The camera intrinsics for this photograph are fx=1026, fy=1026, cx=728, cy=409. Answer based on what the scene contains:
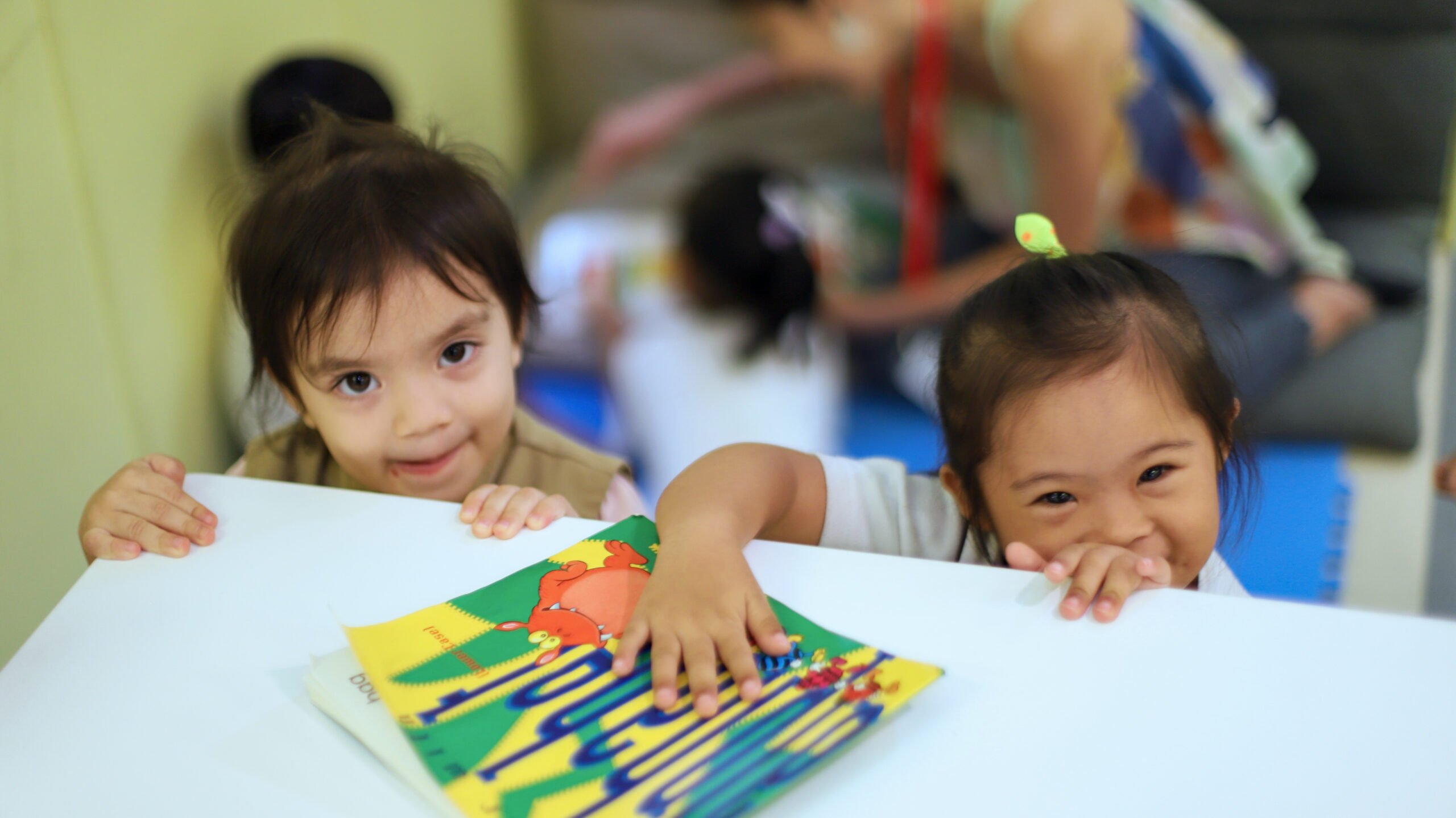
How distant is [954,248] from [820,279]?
306 mm

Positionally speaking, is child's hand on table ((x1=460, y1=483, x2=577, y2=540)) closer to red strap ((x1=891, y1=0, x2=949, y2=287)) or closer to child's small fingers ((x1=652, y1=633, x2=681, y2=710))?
child's small fingers ((x1=652, y1=633, x2=681, y2=710))

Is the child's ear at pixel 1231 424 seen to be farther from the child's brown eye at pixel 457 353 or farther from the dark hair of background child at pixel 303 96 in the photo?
the dark hair of background child at pixel 303 96

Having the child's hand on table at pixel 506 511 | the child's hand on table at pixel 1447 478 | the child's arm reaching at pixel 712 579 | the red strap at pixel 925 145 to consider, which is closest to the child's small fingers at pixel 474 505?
the child's hand on table at pixel 506 511

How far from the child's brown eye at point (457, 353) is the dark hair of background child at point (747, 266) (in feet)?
2.50

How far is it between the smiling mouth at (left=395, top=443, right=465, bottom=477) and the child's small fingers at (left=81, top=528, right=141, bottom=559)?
24 centimetres

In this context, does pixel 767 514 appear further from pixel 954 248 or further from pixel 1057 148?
pixel 954 248

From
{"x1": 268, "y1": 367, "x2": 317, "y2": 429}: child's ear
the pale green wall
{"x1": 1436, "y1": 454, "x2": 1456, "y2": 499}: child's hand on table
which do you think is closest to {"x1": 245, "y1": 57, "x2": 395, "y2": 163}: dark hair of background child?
the pale green wall

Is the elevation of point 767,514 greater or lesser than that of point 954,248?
lesser

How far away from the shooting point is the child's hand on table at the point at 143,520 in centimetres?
66

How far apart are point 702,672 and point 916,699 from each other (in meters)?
0.11

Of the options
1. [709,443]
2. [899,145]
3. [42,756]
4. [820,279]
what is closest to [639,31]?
[899,145]

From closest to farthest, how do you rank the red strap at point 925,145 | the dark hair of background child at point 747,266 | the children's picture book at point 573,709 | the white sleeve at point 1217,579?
the children's picture book at point 573,709, the white sleeve at point 1217,579, the dark hair of background child at point 747,266, the red strap at point 925,145

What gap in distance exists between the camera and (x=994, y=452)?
729 millimetres

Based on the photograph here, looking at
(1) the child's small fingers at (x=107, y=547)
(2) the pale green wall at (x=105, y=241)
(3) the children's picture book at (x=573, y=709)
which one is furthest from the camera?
(2) the pale green wall at (x=105, y=241)
